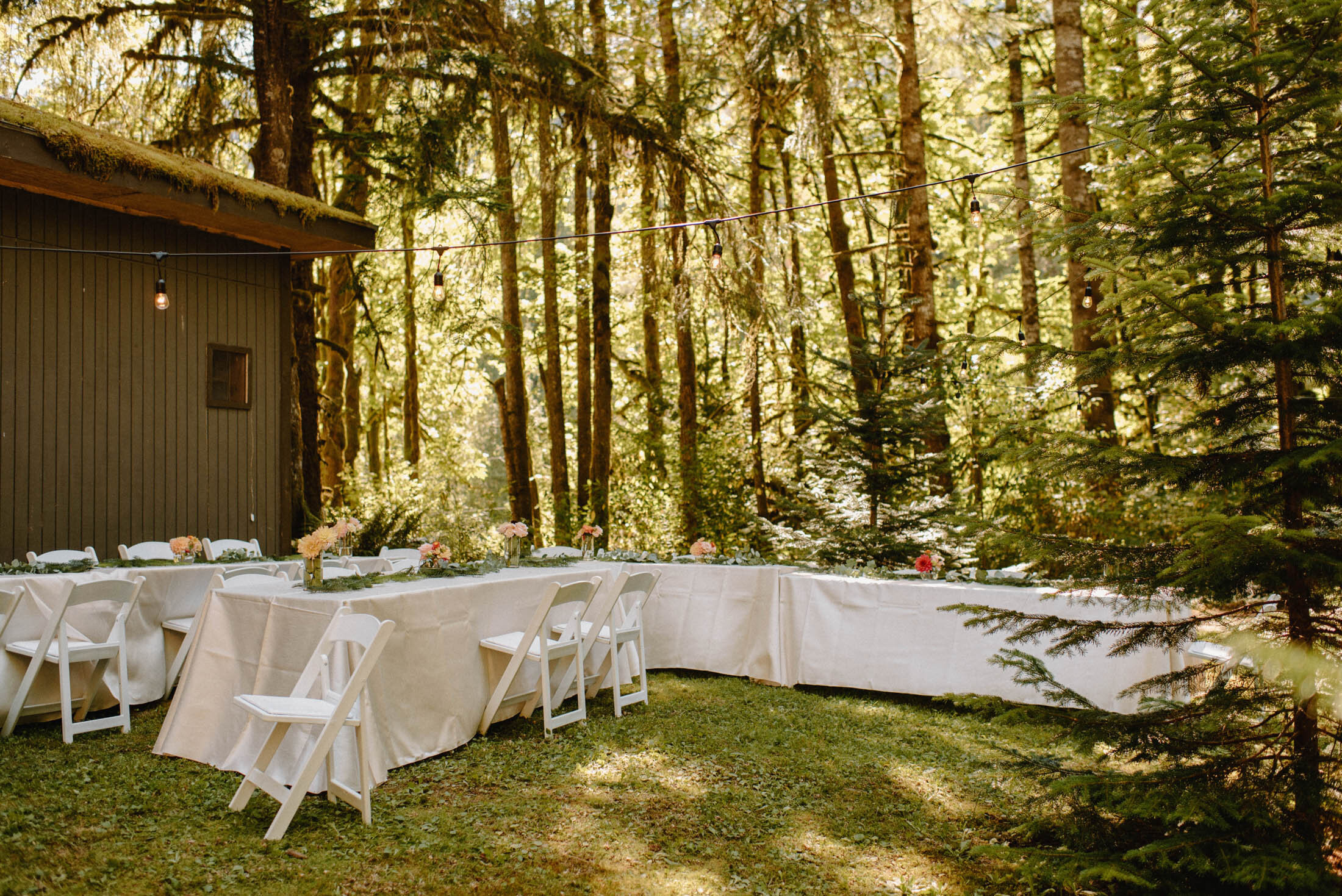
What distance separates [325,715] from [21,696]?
106 inches

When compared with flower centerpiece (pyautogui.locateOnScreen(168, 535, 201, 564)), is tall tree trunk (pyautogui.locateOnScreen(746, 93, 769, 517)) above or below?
above

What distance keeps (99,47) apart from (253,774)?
1005 centimetres

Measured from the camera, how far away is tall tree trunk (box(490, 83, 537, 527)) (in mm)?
12555

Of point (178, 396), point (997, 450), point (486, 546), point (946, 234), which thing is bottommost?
point (486, 546)

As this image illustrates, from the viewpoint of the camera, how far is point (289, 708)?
13.2ft

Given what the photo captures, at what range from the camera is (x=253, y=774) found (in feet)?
13.5

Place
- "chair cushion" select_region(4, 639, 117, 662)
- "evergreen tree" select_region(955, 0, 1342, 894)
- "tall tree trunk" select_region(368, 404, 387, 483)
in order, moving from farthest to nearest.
→ "tall tree trunk" select_region(368, 404, 387, 483) → "chair cushion" select_region(4, 639, 117, 662) → "evergreen tree" select_region(955, 0, 1342, 894)

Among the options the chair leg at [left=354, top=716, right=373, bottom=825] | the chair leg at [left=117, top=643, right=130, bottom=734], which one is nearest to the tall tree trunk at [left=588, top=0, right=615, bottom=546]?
the chair leg at [left=117, top=643, right=130, bottom=734]

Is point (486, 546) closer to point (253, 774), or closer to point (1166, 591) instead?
point (253, 774)

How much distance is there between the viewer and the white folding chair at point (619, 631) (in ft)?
20.1

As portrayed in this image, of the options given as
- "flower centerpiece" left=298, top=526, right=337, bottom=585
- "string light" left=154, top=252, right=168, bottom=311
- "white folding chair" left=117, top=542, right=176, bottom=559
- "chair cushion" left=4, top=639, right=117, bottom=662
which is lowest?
"chair cushion" left=4, top=639, right=117, bottom=662

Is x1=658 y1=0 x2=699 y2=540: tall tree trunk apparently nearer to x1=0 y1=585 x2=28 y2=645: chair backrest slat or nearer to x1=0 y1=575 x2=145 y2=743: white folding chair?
x1=0 y1=575 x2=145 y2=743: white folding chair

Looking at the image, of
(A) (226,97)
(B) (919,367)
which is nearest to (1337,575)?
(B) (919,367)

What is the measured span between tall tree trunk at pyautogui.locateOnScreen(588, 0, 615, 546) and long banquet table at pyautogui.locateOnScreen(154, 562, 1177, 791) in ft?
18.1
